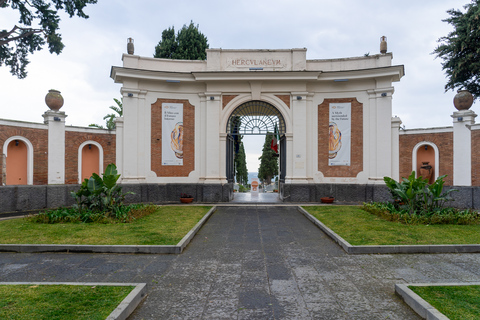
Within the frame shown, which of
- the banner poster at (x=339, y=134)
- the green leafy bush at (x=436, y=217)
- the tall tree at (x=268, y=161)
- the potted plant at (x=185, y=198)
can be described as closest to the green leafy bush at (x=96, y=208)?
the potted plant at (x=185, y=198)

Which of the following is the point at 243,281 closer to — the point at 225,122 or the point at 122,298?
the point at 122,298

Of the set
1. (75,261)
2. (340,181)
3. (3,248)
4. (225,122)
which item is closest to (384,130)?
(340,181)

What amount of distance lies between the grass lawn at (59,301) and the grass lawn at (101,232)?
2.47 meters

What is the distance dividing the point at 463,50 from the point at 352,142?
1008 cm

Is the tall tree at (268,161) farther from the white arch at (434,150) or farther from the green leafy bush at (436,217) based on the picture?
the green leafy bush at (436,217)

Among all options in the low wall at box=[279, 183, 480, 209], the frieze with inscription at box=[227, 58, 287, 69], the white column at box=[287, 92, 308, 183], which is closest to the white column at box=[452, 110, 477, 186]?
the low wall at box=[279, 183, 480, 209]

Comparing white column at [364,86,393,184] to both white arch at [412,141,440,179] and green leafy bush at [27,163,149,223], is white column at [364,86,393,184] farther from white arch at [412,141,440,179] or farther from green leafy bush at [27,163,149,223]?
green leafy bush at [27,163,149,223]

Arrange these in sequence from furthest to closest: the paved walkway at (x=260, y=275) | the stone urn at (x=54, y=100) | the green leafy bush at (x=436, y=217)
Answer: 1. the stone urn at (x=54, y=100)
2. the green leafy bush at (x=436, y=217)
3. the paved walkway at (x=260, y=275)

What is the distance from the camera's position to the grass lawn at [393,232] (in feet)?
22.0

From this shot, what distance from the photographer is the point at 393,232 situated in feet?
25.0

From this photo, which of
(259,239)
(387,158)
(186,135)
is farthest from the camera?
(186,135)

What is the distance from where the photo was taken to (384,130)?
48.3 ft

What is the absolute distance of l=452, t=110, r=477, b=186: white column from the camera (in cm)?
1335

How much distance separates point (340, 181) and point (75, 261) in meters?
12.5
